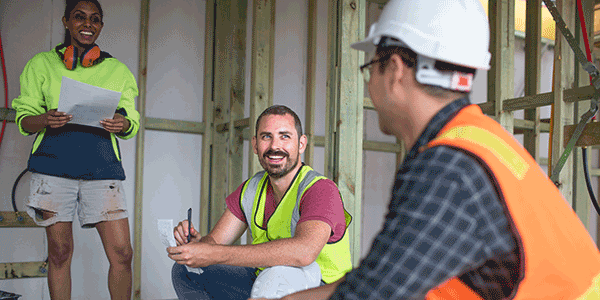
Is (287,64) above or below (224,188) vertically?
above

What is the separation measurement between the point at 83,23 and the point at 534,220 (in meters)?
2.06

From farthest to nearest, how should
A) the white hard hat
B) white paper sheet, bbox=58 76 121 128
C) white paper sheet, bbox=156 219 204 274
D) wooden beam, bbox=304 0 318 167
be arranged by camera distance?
wooden beam, bbox=304 0 318 167
white paper sheet, bbox=58 76 121 128
white paper sheet, bbox=156 219 204 274
the white hard hat

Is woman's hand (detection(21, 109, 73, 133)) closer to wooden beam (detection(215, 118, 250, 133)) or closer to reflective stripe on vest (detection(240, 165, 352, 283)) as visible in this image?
reflective stripe on vest (detection(240, 165, 352, 283))

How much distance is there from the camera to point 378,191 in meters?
4.16

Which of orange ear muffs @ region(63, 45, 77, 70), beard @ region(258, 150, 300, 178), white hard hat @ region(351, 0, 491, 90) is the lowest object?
beard @ region(258, 150, 300, 178)

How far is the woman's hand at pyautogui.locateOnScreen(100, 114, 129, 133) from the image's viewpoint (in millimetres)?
2035

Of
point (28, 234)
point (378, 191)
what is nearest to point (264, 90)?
point (28, 234)

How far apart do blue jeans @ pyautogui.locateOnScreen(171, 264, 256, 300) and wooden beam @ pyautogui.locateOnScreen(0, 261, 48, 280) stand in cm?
153

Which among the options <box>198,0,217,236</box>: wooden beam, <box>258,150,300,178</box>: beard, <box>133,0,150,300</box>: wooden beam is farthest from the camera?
<box>198,0,217,236</box>: wooden beam

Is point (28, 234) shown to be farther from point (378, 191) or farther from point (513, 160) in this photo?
point (513, 160)

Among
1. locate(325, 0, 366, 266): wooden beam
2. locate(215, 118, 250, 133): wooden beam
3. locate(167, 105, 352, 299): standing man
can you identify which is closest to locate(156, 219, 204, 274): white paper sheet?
locate(167, 105, 352, 299): standing man

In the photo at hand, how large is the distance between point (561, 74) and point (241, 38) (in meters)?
2.01

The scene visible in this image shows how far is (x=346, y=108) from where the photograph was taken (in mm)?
1838

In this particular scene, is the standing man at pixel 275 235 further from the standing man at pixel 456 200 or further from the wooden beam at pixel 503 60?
the wooden beam at pixel 503 60
